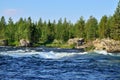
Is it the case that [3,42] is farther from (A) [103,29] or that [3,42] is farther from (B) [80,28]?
(A) [103,29]

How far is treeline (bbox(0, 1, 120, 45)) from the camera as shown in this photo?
148 meters

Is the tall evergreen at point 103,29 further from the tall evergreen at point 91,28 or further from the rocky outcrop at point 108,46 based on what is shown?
the rocky outcrop at point 108,46

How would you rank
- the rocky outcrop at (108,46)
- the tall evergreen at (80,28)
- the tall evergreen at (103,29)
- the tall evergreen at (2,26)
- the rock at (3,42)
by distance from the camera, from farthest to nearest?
1. the tall evergreen at (2,26)
2. the tall evergreen at (80,28)
3. the rock at (3,42)
4. the tall evergreen at (103,29)
5. the rocky outcrop at (108,46)

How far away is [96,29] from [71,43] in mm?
13160

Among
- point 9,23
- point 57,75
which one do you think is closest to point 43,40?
point 9,23

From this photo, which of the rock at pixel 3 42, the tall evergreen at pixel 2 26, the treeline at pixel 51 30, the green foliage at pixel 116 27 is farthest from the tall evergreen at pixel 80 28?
the green foliage at pixel 116 27

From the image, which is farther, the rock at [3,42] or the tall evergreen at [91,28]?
the rock at [3,42]

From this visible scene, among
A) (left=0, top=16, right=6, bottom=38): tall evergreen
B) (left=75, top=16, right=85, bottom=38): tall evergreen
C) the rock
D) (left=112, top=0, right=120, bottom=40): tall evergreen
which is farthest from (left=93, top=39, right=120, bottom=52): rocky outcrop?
(left=0, top=16, right=6, bottom=38): tall evergreen

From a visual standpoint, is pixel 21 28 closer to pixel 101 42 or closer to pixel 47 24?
pixel 47 24

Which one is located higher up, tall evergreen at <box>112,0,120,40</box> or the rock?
tall evergreen at <box>112,0,120,40</box>

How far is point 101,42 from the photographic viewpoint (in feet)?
320

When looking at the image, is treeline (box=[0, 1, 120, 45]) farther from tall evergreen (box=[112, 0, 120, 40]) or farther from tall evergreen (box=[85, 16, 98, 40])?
tall evergreen (box=[112, 0, 120, 40])

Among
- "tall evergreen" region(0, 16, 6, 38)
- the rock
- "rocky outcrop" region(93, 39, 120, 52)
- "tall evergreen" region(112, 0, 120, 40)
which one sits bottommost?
"rocky outcrop" region(93, 39, 120, 52)

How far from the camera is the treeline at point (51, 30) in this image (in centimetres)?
14775
